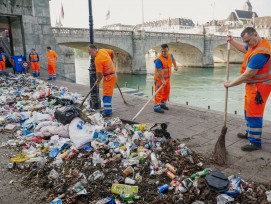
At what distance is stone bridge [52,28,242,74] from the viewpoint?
23.2 m

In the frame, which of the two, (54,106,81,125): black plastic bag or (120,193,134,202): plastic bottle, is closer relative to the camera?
(120,193,134,202): plastic bottle

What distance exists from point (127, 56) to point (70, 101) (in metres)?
25.5

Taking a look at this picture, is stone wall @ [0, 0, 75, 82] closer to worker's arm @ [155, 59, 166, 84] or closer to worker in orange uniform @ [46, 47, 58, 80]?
worker in orange uniform @ [46, 47, 58, 80]

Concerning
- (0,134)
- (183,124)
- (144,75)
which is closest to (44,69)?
(0,134)

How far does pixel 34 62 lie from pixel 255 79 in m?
10.6

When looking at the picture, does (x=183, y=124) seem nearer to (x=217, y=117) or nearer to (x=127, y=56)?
(x=217, y=117)

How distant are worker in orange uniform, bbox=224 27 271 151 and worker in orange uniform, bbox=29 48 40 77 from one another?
10.3m

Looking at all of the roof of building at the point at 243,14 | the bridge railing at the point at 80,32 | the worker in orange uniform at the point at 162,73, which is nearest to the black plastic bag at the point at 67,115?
the worker in orange uniform at the point at 162,73

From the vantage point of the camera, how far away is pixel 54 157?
3387mm

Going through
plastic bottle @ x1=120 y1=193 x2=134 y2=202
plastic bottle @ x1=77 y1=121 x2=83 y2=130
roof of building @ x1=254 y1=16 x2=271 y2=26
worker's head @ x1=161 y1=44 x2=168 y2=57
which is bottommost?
plastic bottle @ x1=120 y1=193 x2=134 y2=202

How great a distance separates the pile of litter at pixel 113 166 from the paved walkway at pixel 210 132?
312mm

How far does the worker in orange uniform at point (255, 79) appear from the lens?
316 cm

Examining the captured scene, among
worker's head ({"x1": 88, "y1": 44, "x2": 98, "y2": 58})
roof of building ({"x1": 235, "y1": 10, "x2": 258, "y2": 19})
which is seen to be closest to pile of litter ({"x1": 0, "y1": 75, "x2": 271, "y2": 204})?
worker's head ({"x1": 88, "y1": 44, "x2": 98, "y2": 58})

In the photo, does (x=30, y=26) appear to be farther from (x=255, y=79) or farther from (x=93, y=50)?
(x=255, y=79)
